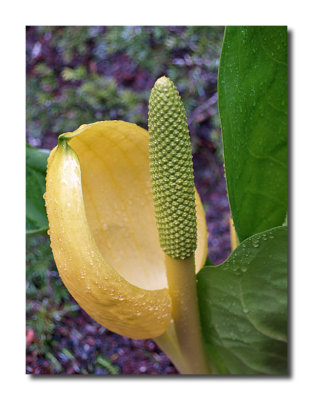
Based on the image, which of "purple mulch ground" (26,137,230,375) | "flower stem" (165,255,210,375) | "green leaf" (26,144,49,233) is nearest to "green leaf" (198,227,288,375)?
"flower stem" (165,255,210,375)

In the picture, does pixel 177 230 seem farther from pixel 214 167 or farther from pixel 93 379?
pixel 214 167

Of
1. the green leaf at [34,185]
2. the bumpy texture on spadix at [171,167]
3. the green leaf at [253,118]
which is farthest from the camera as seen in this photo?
the green leaf at [34,185]

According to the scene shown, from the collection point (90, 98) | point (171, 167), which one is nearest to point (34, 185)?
point (90, 98)

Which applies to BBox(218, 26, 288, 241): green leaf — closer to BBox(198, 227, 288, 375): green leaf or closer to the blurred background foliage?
BBox(198, 227, 288, 375): green leaf

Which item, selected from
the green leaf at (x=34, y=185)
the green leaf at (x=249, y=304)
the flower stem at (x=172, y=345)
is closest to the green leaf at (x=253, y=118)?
the green leaf at (x=249, y=304)

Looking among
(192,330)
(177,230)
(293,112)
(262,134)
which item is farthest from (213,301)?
(293,112)

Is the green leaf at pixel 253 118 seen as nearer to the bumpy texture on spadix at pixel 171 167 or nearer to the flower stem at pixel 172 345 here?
the bumpy texture on spadix at pixel 171 167

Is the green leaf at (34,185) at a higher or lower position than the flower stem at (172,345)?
higher
